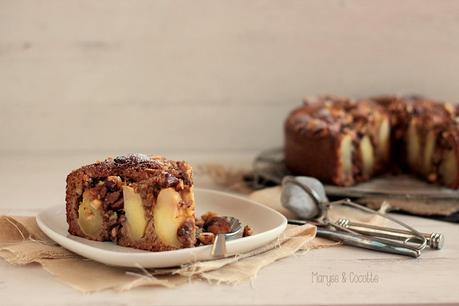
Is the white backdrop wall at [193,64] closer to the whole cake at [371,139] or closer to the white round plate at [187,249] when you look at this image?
the whole cake at [371,139]

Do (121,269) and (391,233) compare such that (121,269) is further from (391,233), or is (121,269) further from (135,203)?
(391,233)

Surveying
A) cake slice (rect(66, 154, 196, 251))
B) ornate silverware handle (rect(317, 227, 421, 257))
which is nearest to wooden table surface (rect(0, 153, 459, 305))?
ornate silverware handle (rect(317, 227, 421, 257))

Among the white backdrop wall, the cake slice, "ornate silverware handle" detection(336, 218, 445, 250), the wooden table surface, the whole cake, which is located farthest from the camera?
the white backdrop wall

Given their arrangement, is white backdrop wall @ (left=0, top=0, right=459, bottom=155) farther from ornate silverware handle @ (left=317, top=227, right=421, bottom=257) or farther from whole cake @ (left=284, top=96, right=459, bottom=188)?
ornate silverware handle @ (left=317, top=227, right=421, bottom=257)

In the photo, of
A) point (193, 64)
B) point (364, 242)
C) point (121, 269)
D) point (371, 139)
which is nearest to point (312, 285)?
point (364, 242)

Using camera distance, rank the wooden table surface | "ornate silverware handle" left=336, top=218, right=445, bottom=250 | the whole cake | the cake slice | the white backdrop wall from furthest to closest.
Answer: the white backdrop wall
the whole cake
"ornate silverware handle" left=336, top=218, right=445, bottom=250
the cake slice
the wooden table surface

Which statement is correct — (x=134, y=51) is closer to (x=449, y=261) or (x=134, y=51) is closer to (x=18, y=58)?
(x=18, y=58)
